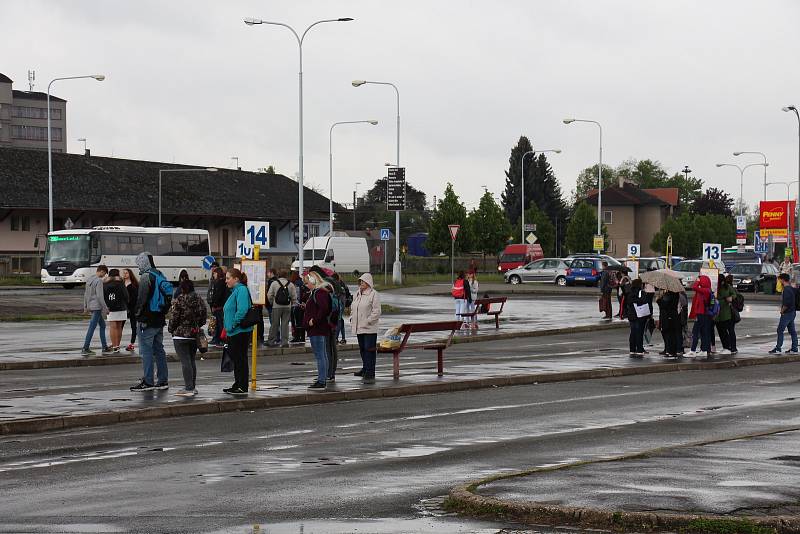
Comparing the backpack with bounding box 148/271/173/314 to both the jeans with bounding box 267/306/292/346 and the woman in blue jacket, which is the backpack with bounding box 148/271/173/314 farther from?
the jeans with bounding box 267/306/292/346

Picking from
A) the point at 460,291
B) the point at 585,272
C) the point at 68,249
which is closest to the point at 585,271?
the point at 585,272

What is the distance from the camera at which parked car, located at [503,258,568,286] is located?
6712 cm

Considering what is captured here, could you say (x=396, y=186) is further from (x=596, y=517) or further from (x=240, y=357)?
(x=596, y=517)

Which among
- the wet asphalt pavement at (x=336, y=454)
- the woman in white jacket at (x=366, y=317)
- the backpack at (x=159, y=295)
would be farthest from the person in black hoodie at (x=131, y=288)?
the wet asphalt pavement at (x=336, y=454)

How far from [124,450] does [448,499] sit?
446 centimetres

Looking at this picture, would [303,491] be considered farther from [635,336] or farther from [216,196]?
[216,196]

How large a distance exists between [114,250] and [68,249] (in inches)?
98.2

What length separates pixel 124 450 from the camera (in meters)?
12.8

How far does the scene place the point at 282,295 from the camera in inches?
1061

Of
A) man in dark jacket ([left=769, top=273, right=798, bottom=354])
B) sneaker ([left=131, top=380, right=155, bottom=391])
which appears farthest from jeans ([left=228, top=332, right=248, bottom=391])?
man in dark jacket ([left=769, top=273, right=798, bottom=354])

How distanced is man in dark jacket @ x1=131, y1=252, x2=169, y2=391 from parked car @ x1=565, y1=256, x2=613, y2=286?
49.4m

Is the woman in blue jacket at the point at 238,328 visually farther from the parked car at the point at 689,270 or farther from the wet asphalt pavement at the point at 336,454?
the parked car at the point at 689,270

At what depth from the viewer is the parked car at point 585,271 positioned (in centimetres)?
6619

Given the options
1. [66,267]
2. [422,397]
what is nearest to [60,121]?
[66,267]
